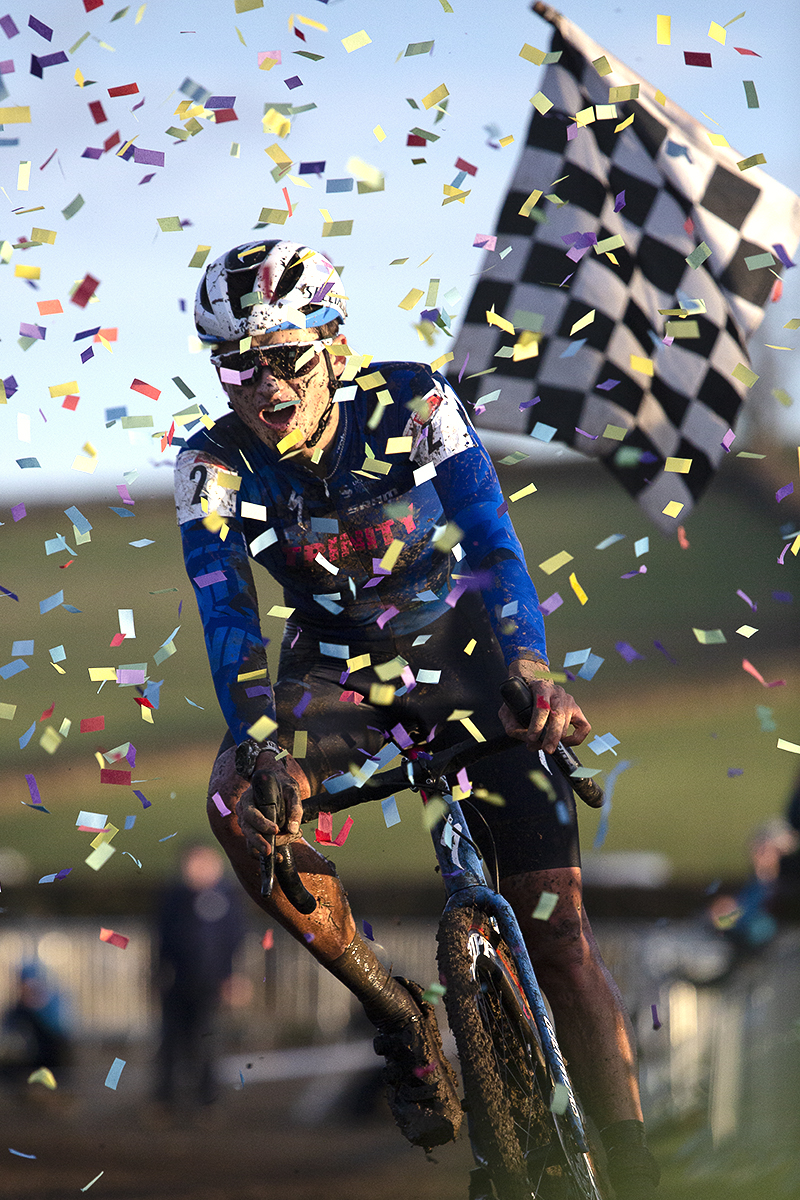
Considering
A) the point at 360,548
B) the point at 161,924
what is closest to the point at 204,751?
the point at 161,924

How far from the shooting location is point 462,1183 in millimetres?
6953

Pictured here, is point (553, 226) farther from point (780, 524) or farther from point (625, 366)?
point (780, 524)

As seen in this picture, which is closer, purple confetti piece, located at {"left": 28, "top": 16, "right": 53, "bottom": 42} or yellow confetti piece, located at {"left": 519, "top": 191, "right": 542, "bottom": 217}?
purple confetti piece, located at {"left": 28, "top": 16, "right": 53, "bottom": 42}

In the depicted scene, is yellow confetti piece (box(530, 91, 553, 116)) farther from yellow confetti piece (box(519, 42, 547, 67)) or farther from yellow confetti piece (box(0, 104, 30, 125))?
yellow confetti piece (box(0, 104, 30, 125))

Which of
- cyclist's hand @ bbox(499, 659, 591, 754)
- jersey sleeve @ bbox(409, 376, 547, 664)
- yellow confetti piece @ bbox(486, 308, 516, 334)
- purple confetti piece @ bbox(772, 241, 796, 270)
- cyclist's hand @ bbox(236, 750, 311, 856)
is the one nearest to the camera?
cyclist's hand @ bbox(499, 659, 591, 754)

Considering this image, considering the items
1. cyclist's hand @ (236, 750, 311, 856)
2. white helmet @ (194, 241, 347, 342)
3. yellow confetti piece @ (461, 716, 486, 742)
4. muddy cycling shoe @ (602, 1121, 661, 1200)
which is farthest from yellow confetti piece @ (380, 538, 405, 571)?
muddy cycling shoe @ (602, 1121, 661, 1200)

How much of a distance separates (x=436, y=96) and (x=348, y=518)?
1.63m

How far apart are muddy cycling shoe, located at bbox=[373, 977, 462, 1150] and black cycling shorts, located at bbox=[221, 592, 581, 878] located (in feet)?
1.57

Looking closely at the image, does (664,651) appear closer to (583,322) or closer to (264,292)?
(583,322)

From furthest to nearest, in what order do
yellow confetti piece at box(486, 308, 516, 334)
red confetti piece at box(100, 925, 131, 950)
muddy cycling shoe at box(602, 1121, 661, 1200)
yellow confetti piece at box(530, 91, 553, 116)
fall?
yellow confetti piece at box(530, 91, 553, 116) → red confetti piece at box(100, 925, 131, 950) → yellow confetti piece at box(486, 308, 516, 334) → muddy cycling shoe at box(602, 1121, 661, 1200)

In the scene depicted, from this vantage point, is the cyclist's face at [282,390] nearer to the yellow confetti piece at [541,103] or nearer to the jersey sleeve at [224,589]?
the jersey sleeve at [224,589]

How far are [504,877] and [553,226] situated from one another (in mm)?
4362

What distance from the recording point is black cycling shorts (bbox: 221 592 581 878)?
3020 mm

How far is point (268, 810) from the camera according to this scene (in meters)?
2.34
